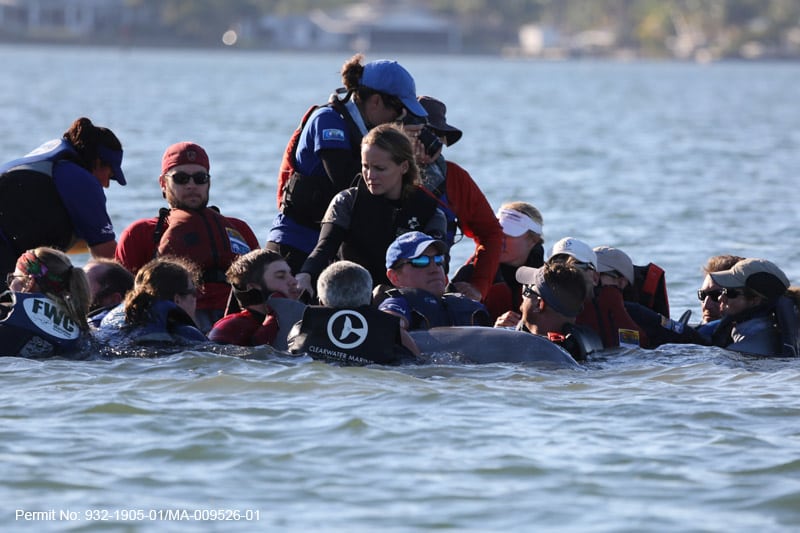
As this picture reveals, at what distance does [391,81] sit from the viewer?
9250mm

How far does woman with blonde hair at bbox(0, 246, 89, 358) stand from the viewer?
8.62 meters

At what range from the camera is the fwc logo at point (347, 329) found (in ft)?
27.5

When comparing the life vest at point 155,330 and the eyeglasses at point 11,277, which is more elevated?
the eyeglasses at point 11,277

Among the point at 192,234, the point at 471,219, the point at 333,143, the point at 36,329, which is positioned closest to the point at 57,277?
the point at 36,329

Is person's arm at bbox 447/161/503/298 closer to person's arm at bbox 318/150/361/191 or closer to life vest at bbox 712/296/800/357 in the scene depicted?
person's arm at bbox 318/150/361/191

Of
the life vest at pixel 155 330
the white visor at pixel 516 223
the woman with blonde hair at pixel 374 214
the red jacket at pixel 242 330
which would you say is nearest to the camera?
the life vest at pixel 155 330

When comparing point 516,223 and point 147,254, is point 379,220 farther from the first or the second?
point 147,254

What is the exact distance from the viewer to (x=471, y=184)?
9609 mm

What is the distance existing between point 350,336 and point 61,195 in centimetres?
217

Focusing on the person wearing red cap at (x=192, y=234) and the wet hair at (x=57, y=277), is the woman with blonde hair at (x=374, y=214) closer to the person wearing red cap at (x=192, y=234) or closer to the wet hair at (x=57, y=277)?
the person wearing red cap at (x=192, y=234)

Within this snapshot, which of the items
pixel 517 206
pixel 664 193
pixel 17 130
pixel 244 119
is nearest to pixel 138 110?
pixel 244 119

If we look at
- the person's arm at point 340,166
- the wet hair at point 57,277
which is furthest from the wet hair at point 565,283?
the wet hair at point 57,277

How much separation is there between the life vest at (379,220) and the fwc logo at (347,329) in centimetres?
88

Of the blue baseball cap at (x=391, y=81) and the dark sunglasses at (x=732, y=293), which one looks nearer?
the blue baseball cap at (x=391, y=81)
